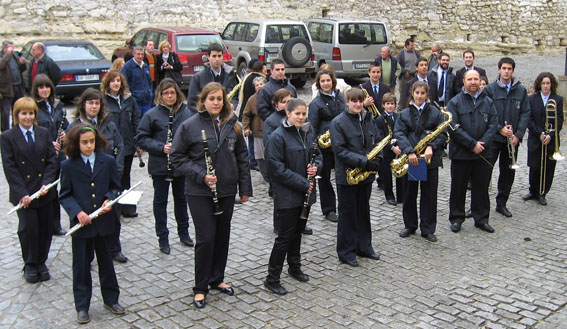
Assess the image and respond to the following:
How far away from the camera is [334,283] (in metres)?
6.38

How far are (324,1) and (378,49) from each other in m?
6.06

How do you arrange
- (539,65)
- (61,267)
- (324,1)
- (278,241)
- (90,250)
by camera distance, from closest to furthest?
(90,250) < (278,241) < (61,267) < (539,65) < (324,1)

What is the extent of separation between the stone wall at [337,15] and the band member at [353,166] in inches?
612

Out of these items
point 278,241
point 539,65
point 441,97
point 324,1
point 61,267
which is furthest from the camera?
point 324,1

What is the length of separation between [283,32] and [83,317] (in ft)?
45.3

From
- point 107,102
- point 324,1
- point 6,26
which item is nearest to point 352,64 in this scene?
point 324,1

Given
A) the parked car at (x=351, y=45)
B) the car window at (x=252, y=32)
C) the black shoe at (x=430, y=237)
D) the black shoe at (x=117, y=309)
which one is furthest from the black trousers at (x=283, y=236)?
the car window at (x=252, y=32)

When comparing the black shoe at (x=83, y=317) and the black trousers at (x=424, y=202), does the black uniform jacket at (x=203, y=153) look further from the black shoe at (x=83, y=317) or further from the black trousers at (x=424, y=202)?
the black trousers at (x=424, y=202)

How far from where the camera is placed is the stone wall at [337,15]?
65.7ft

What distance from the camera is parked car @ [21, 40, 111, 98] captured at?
14.8m

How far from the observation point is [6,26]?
63.6 ft

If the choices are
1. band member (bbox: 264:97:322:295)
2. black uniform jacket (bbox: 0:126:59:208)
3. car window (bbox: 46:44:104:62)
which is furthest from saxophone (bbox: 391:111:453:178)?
car window (bbox: 46:44:104:62)

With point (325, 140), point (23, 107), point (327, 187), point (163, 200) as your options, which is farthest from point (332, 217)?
point (23, 107)

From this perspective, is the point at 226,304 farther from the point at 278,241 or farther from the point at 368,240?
the point at 368,240
